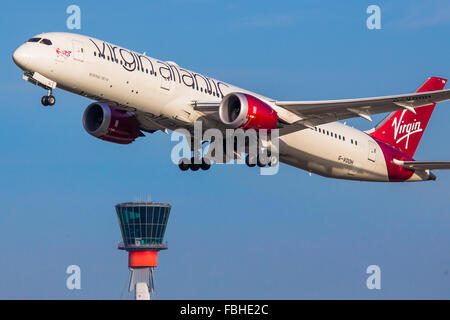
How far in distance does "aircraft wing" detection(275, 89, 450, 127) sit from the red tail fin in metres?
10.1

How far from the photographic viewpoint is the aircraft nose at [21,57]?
42.1 meters

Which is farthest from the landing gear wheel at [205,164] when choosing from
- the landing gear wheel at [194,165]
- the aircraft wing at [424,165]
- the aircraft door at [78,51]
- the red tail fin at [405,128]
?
the aircraft door at [78,51]

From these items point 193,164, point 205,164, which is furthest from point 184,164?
point 205,164

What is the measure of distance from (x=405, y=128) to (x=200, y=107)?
65.2 feet

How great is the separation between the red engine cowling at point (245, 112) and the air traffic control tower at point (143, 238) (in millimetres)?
86074

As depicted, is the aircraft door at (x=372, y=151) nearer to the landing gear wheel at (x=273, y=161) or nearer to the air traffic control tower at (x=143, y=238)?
the landing gear wheel at (x=273, y=161)

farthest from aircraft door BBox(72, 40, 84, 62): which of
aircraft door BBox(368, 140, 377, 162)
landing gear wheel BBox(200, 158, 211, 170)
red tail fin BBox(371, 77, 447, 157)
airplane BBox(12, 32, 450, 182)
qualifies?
red tail fin BBox(371, 77, 447, 157)

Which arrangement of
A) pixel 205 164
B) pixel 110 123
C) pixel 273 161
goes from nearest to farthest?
pixel 273 161 < pixel 110 123 < pixel 205 164

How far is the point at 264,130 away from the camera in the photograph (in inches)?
1845

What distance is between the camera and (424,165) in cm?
5609

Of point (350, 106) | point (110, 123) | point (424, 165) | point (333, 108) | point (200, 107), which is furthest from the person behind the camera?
point (424, 165)

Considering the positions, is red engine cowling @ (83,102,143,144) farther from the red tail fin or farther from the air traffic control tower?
the air traffic control tower

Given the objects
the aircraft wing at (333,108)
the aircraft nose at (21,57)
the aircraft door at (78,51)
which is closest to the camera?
the aircraft nose at (21,57)

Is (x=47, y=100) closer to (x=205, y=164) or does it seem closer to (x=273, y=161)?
(x=205, y=164)
